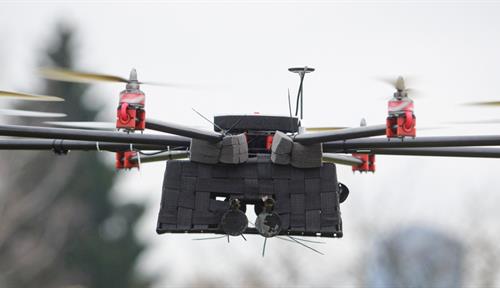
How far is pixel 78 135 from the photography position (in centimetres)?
1625

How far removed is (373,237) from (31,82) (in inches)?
751

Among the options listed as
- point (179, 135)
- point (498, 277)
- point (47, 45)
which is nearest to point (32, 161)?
point (47, 45)

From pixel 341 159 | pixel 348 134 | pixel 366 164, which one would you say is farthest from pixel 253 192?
pixel 366 164

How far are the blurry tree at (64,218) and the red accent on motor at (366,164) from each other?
2736 cm

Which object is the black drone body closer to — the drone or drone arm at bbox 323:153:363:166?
the drone

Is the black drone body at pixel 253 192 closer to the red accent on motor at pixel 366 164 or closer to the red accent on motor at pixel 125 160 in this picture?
the red accent on motor at pixel 125 160

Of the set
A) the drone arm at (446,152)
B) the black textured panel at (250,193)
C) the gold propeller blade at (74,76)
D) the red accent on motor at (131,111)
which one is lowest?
the black textured panel at (250,193)

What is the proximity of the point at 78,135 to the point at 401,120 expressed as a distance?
3038 mm

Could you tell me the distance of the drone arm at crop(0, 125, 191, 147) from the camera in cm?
1605

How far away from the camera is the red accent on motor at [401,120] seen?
1545 cm

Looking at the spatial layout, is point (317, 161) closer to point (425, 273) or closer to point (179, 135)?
point (179, 135)

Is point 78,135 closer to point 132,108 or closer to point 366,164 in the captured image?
point 132,108

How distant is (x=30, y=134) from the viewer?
1606 cm

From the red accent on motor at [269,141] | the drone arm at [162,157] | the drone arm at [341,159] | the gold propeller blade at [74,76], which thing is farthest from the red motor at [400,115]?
the drone arm at [341,159]
